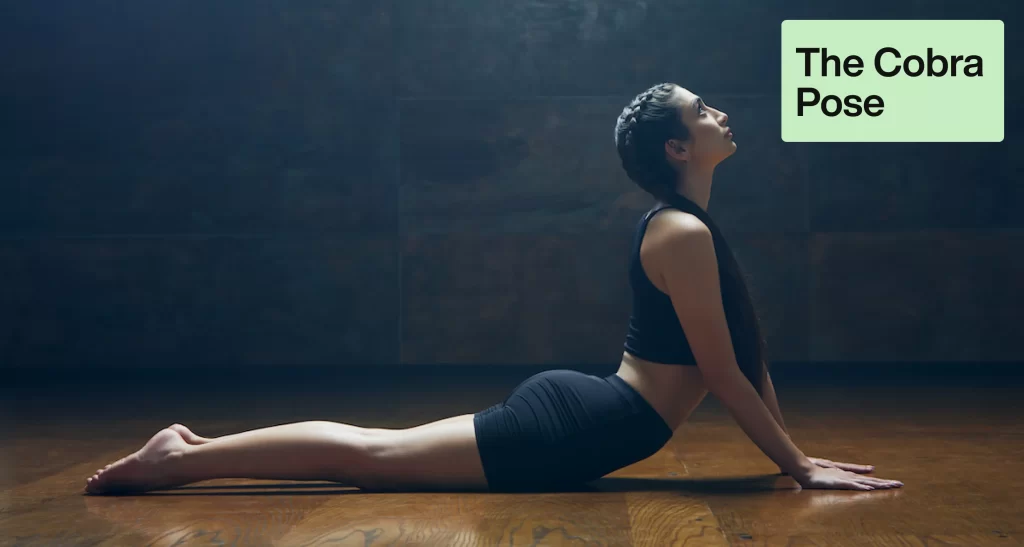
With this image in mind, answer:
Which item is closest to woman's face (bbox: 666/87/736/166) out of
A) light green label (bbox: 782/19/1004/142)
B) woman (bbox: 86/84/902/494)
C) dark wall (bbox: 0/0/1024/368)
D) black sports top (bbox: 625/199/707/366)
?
woman (bbox: 86/84/902/494)

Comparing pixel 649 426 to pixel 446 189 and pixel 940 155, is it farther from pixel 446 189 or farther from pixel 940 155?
pixel 940 155

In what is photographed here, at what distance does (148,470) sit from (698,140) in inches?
57.0

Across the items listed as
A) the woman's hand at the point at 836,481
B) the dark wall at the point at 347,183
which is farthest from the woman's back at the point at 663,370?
the dark wall at the point at 347,183

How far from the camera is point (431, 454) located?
2215mm

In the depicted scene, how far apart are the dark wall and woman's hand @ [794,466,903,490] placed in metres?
3.58

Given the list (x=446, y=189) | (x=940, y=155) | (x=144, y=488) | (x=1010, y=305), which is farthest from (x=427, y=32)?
(x=144, y=488)

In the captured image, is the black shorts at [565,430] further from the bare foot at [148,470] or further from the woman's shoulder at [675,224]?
the bare foot at [148,470]

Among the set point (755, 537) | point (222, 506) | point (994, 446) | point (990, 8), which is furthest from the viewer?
point (990, 8)

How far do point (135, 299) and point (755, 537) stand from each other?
15.8 ft

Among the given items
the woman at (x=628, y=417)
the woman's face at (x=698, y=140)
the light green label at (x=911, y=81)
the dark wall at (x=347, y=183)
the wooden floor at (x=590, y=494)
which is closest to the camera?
the wooden floor at (x=590, y=494)

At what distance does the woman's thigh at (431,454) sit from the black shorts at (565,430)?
0.09ft

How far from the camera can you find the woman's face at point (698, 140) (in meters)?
2.29

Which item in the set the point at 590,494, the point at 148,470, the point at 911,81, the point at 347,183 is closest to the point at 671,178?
the point at 590,494

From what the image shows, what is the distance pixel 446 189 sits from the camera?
5859mm
